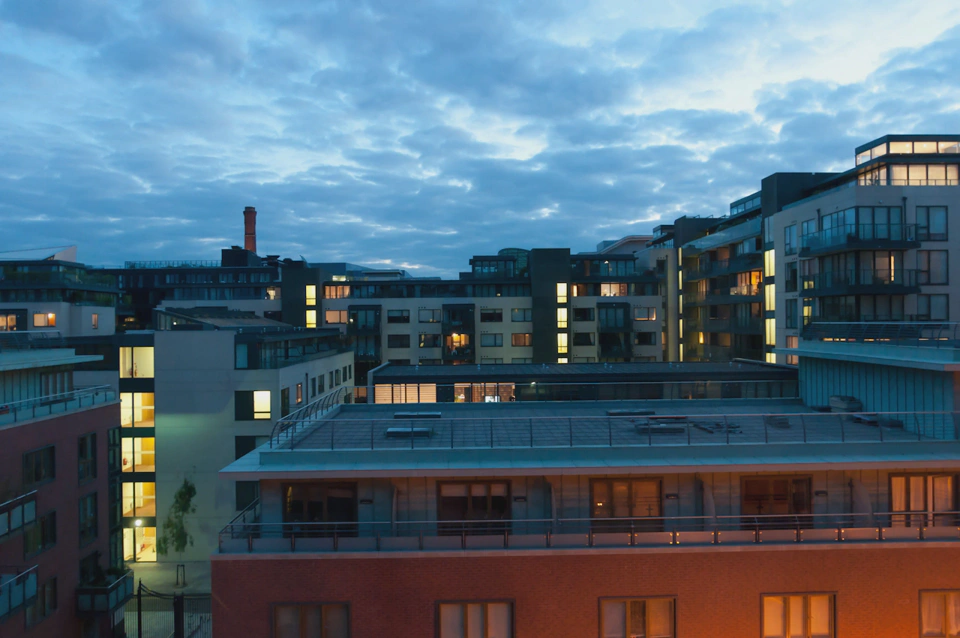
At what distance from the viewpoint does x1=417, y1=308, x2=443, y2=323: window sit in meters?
65.4

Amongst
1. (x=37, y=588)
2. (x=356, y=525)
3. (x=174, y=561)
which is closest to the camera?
(x=356, y=525)

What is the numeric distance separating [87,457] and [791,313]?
46.7m

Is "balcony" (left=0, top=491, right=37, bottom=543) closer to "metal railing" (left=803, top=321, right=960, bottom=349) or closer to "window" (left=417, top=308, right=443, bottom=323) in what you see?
"metal railing" (left=803, top=321, right=960, bottom=349)

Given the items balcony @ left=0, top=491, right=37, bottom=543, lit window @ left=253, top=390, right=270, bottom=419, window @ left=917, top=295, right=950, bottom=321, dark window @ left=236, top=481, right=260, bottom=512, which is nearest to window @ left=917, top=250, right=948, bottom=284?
window @ left=917, top=295, right=950, bottom=321

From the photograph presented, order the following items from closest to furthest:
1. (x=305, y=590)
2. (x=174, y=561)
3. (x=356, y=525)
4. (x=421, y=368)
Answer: (x=305, y=590) < (x=356, y=525) < (x=174, y=561) < (x=421, y=368)

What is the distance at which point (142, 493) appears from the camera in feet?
112

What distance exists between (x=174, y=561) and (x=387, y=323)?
116 ft

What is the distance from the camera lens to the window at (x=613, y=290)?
67375mm

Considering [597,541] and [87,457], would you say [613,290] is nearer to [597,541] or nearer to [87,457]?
[87,457]

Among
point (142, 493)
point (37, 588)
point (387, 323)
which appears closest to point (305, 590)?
point (37, 588)

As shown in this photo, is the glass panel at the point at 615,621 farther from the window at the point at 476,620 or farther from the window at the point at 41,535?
the window at the point at 41,535

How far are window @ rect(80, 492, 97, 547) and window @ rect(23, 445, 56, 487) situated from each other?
9.25 ft

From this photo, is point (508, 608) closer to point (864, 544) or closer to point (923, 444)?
point (864, 544)

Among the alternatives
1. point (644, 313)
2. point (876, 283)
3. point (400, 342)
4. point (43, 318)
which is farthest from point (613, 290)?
point (43, 318)
